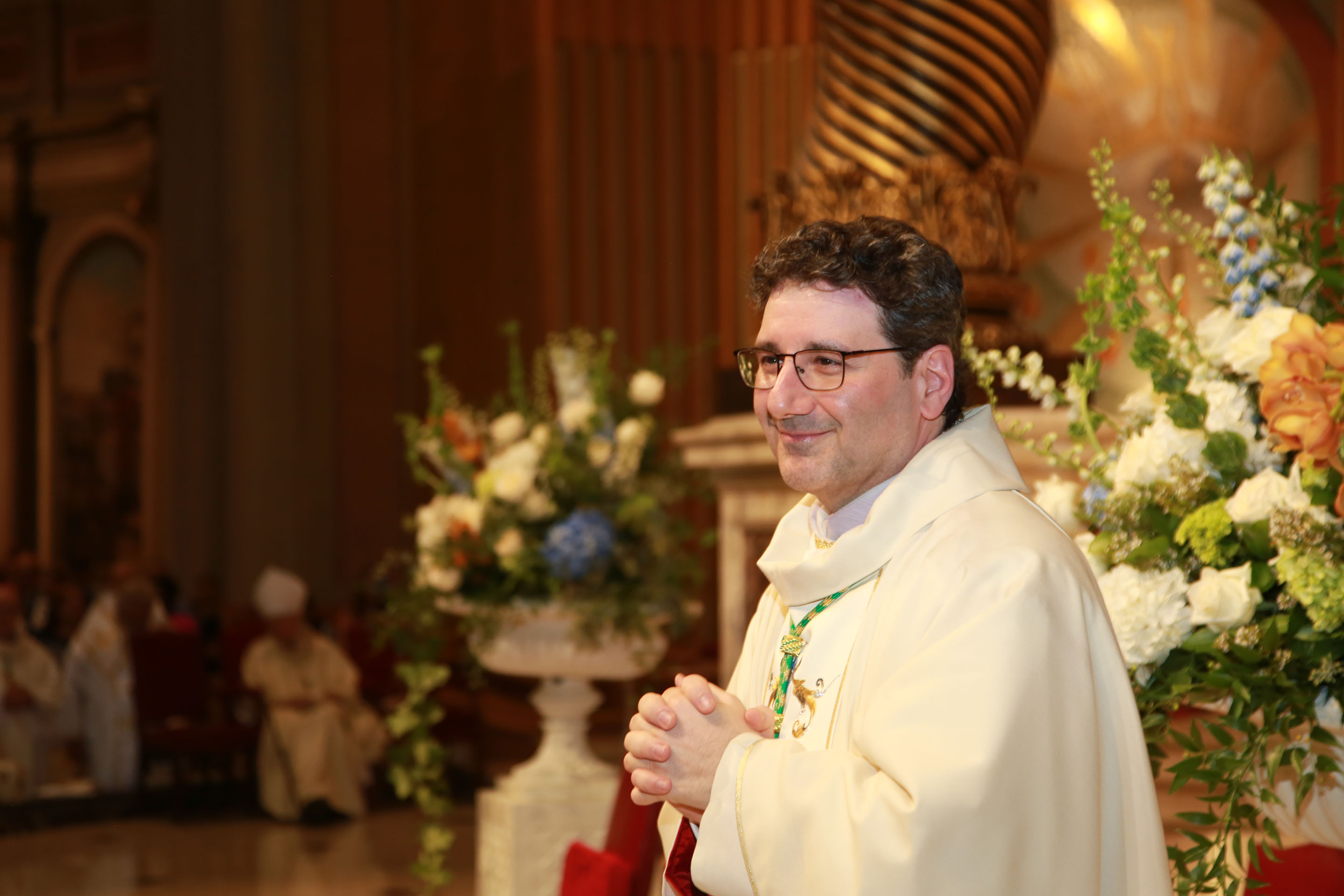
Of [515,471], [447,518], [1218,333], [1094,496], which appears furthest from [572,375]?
[1218,333]

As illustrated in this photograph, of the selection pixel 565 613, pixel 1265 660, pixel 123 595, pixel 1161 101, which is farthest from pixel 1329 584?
pixel 123 595

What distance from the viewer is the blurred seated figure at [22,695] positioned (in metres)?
8.52

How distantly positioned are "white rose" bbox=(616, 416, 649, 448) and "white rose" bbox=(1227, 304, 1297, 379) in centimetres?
269

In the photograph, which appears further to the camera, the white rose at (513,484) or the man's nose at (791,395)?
the white rose at (513,484)

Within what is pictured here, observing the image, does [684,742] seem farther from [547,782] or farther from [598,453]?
[547,782]

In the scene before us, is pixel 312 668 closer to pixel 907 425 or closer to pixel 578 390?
pixel 578 390

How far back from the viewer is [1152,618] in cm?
215

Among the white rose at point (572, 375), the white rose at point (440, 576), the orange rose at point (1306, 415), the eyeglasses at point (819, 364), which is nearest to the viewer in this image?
the eyeglasses at point (819, 364)

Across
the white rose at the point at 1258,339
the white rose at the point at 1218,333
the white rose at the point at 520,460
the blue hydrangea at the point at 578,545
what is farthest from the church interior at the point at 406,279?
the white rose at the point at 1258,339

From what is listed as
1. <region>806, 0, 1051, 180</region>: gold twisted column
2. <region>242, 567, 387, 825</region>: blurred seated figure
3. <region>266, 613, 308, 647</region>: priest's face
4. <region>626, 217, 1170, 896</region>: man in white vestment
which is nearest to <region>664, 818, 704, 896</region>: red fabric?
<region>626, 217, 1170, 896</region>: man in white vestment

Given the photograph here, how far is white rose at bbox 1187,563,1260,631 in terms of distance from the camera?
2.08 meters

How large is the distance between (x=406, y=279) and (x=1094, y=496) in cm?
1116

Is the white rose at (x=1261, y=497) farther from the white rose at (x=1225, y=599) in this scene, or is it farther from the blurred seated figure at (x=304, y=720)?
the blurred seated figure at (x=304, y=720)

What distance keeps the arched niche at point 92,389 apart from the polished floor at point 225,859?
659cm
